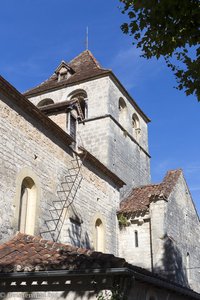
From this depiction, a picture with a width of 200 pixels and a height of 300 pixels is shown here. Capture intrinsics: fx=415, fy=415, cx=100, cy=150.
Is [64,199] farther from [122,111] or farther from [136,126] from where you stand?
[136,126]

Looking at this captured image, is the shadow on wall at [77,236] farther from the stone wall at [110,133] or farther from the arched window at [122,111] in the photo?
the arched window at [122,111]

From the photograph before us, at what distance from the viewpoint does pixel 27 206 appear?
1091cm

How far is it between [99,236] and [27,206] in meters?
4.58

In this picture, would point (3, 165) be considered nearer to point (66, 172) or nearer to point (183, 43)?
point (66, 172)

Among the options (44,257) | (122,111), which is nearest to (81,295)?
(44,257)

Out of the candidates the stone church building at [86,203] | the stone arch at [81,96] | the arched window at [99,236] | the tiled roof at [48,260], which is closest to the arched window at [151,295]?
A: the stone church building at [86,203]

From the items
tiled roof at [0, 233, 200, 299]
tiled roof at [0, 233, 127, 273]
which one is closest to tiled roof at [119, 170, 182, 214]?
tiled roof at [0, 233, 200, 299]

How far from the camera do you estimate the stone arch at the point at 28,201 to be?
10488 mm

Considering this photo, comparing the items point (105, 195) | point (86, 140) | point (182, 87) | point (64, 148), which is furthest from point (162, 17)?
point (86, 140)

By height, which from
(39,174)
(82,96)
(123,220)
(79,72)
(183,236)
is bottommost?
(183,236)

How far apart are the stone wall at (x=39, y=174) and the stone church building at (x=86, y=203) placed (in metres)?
0.03

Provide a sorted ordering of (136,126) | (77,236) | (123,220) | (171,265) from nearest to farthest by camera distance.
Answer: (77,236), (171,265), (123,220), (136,126)

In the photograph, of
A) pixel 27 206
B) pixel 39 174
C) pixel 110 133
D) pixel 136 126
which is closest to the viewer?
pixel 27 206

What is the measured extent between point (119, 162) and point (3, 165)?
31.6 ft
